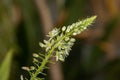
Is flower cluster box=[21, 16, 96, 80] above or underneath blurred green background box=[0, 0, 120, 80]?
underneath

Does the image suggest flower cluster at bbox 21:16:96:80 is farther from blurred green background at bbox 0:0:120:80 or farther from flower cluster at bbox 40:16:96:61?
blurred green background at bbox 0:0:120:80

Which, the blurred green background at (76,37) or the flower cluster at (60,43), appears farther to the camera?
the blurred green background at (76,37)

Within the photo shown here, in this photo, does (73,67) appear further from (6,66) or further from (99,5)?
(6,66)

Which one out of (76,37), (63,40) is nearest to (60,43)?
(63,40)

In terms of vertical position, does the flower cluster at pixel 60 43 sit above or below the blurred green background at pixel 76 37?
below

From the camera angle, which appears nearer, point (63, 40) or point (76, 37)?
point (63, 40)

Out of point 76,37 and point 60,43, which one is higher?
point 76,37

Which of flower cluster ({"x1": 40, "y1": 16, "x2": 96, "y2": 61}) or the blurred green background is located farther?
the blurred green background

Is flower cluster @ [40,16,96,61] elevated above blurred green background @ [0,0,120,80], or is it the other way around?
blurred green background @ [0,0,120,80]

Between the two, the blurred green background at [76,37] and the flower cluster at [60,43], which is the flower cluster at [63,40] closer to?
the flower cluster at [60,43]

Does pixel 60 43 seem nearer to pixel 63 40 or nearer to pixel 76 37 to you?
pixel 63 40

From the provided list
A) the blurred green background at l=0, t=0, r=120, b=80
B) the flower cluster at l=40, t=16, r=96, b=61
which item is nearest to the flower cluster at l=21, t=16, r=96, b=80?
the flower cluster at l=40, t=16, r=96, b=61

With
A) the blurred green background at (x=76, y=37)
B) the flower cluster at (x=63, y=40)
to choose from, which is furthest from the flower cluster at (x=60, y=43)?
the blurred green background at (x=76, y=37)
